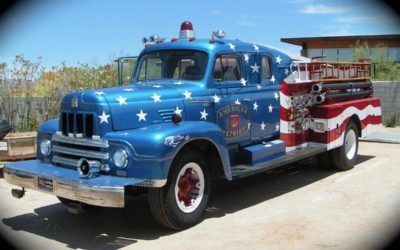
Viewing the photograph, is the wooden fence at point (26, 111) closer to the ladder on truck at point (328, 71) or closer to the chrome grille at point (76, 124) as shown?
the chrome grille at point (76, 124)

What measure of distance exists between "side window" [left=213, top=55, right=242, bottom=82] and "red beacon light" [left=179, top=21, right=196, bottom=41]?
67 cm

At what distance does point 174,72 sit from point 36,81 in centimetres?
719

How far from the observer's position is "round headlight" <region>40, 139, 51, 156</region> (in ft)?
20.1

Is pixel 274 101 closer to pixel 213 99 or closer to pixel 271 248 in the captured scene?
pixel 213 99

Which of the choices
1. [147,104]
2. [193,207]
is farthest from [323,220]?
[147,104]

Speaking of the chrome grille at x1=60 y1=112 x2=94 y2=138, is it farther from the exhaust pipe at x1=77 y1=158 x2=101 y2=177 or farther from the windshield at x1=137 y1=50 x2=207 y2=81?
the windshield at x1=137 y1=50 x2=207 y2=81

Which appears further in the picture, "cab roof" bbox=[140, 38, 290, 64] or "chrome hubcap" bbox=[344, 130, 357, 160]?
"chrome hubcap" bbox=[344, 130, 357, 160]

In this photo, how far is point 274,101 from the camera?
762cm

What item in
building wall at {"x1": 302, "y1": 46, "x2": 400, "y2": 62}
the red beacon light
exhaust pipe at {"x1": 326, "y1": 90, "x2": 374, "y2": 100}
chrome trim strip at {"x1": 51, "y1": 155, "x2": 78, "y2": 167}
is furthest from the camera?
building wall at {"x1": 302, "y1": 46, "x2": 400, "y2": 62}

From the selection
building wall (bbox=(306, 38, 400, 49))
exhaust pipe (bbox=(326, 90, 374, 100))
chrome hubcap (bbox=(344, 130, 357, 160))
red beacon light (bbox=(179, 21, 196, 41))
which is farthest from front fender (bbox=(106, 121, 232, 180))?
building wall (bbox=(306, 38, 400, 49))

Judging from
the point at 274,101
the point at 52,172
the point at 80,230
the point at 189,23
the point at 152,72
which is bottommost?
the point at 80,230

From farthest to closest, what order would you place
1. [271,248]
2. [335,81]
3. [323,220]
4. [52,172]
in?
[335,81] → [323,220] → [52,172] → [271,248]

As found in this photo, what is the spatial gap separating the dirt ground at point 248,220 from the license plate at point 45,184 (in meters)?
0.58

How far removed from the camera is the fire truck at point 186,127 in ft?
17.1
